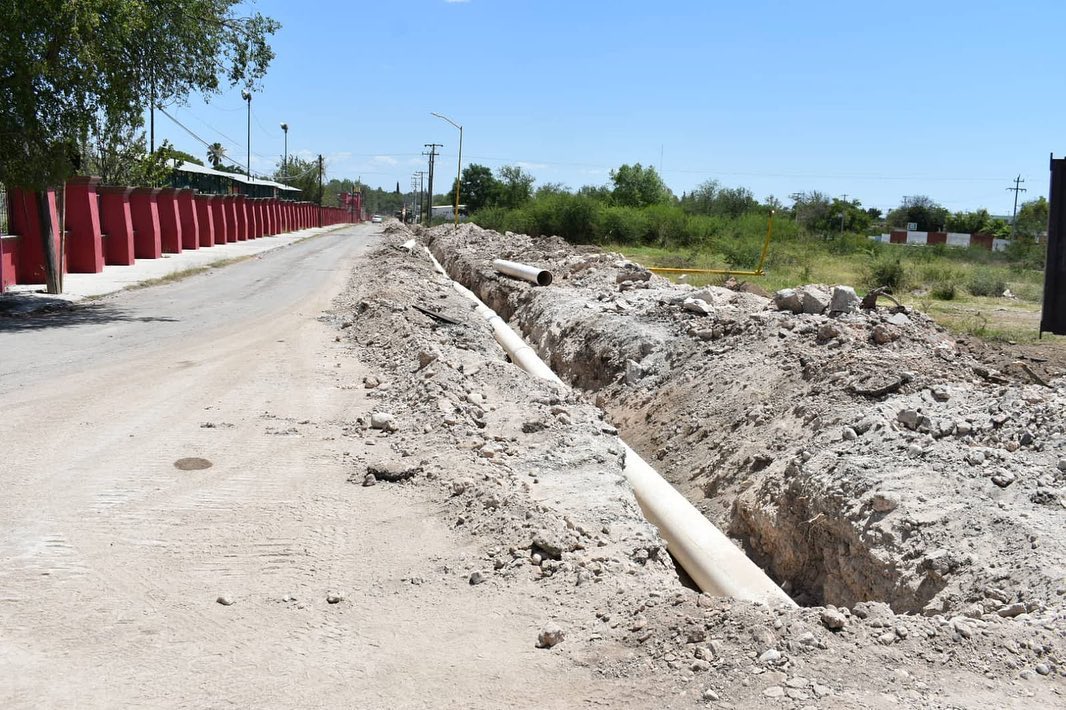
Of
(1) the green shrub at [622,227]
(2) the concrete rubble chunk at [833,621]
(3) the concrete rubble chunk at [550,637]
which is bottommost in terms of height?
(3) the concrete rubble chunk at [550,637]

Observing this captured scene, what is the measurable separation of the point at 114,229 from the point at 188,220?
33.2ft

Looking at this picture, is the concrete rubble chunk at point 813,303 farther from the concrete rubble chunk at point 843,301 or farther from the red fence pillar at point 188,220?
the red fence pillar at point 188,220

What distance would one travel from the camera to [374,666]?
4.30m

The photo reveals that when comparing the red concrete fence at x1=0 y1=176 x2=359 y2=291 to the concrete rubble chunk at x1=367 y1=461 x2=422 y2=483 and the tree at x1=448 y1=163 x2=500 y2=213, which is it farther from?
the tree at x1=448 y1=163 x2=500 y2=213

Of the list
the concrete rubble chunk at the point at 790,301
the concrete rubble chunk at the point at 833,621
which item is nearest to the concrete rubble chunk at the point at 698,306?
the concrete rubble chunk at the point at 790,301

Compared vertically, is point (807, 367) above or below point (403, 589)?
above

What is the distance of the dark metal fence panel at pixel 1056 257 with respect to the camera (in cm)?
1079

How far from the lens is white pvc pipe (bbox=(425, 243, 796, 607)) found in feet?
19.8

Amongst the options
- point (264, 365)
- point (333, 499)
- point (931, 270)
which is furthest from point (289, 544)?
point (931, 270)

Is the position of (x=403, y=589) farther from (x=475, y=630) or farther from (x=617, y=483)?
(x=617, y=483)

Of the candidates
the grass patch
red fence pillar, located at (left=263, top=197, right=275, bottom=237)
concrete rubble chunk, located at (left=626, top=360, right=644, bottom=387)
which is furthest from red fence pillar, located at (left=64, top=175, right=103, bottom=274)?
red fence pillar, located at (left=263, top=197, right=275, bottom=237)

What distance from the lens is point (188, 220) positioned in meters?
35.2

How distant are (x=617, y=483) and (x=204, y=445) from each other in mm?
3324

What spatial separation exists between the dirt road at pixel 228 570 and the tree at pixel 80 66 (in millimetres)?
7168
